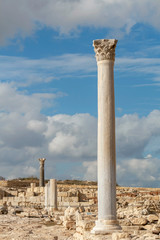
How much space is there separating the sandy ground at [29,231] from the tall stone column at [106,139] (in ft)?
7.58

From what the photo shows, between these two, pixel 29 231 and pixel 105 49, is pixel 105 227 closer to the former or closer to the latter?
pixel 29 231

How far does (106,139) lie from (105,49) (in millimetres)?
2484

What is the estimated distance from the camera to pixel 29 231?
15.0 meters

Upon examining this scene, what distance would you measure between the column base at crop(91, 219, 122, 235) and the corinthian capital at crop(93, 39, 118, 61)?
4402 mm

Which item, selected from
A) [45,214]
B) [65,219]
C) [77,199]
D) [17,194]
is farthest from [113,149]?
[17,194]

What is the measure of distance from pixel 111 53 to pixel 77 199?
61.3ft

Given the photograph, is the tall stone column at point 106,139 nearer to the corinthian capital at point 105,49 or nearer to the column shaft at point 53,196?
the corinthian capital at point 105,49

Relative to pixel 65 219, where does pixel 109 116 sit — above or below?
above

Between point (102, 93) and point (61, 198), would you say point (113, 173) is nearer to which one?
point (102, 93)

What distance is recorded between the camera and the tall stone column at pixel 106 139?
1144 cm

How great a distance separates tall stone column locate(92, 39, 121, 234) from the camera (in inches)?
450

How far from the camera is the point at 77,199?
29.2m

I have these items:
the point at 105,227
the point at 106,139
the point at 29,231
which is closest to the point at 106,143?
the point at 106,139

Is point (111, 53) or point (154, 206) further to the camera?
point (154, 206)
